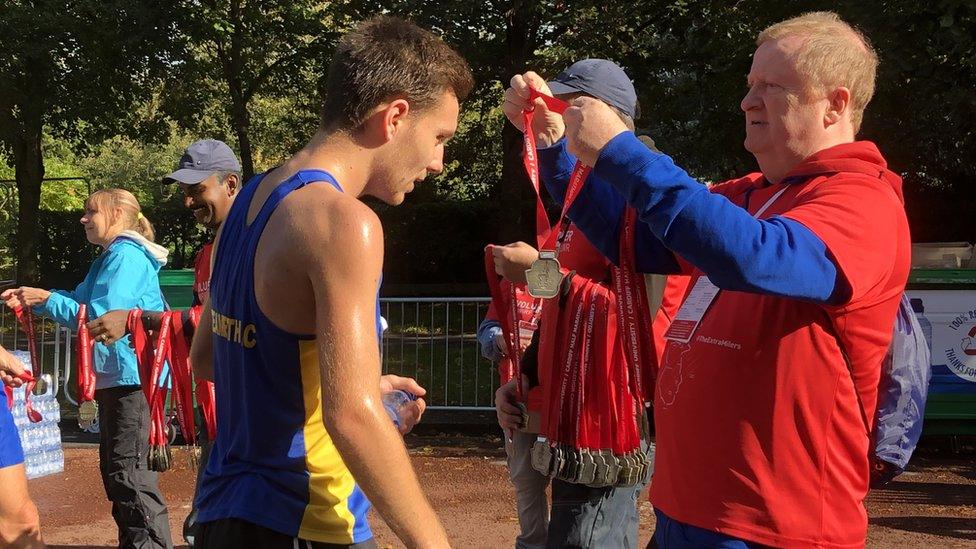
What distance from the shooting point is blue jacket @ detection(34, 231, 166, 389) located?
5.68 m

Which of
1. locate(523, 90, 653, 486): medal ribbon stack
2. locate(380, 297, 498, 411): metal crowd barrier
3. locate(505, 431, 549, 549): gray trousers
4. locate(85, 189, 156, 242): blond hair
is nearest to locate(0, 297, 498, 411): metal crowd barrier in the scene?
locate(380, 297, 498, 411): metal crowd barrier

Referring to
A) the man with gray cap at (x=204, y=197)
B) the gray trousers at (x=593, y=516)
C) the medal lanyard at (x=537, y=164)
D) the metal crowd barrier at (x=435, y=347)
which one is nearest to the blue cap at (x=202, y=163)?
the man with gray cap at (x=204, y=197)

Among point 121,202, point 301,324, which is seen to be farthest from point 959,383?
point 301,324

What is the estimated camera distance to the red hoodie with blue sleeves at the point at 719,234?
2078mm

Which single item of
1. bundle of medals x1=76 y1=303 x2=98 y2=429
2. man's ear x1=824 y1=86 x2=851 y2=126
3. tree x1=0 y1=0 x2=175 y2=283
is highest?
tree x1=0 y1=0 x2=175 y2=283

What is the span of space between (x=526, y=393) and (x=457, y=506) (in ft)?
11.3

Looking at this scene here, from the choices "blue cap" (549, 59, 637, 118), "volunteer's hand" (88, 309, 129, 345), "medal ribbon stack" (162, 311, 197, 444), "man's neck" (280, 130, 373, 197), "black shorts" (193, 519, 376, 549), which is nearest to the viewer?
"black shorts" (193, 519, 376, 549)

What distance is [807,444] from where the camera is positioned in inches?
92.0

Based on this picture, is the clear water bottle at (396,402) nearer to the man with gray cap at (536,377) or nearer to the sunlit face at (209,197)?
the man with gray cap at (536,377)

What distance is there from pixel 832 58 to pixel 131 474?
443 centimetres

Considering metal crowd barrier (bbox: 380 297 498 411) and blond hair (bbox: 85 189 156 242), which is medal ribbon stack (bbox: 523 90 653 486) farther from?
metal crowd barrier (bbox: 380 297 498 411)

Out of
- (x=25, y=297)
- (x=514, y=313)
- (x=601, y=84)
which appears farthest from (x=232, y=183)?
(x=601, y=84)

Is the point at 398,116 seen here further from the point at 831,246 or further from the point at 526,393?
the point at 526,393

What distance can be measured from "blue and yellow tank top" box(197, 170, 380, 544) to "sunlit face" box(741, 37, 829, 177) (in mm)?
1028
